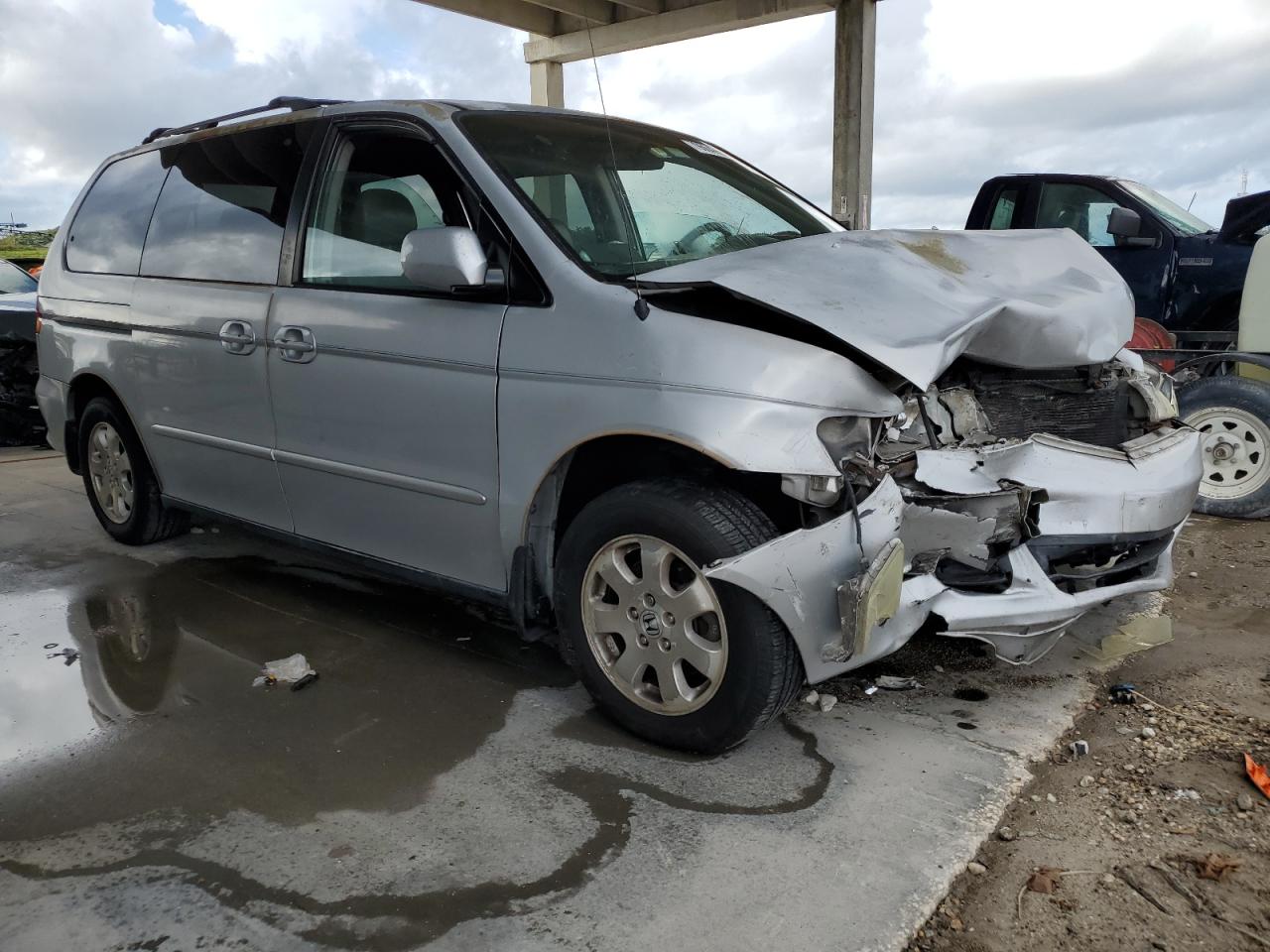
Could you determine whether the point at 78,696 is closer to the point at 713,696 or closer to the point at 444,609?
the point at 444,609

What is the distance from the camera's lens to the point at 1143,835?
2.37 meters

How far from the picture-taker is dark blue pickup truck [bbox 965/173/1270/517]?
17.0ft

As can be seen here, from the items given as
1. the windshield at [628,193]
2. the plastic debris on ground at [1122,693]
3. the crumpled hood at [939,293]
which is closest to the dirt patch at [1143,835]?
the plastic debris on ground at [1122,693]

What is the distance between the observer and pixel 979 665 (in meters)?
3.39

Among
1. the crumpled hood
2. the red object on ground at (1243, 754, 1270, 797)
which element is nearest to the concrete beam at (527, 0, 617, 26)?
the crumpled hood

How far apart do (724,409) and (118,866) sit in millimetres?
1765

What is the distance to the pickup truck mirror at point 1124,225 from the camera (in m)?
6.38

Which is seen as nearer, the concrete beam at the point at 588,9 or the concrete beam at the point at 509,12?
the concrete beam at the point at 509,12

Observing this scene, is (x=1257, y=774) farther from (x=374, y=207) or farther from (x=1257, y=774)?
(x=374, y=207)

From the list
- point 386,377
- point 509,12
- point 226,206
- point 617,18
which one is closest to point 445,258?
point 386,377

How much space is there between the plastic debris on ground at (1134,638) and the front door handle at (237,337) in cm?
310

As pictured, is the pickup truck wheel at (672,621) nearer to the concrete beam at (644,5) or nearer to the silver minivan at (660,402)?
the silver minivan at (660,402)

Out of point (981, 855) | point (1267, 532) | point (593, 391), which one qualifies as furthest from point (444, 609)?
point (1267, 532)

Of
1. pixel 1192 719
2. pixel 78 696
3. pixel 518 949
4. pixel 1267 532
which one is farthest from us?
pixel 1267 532
